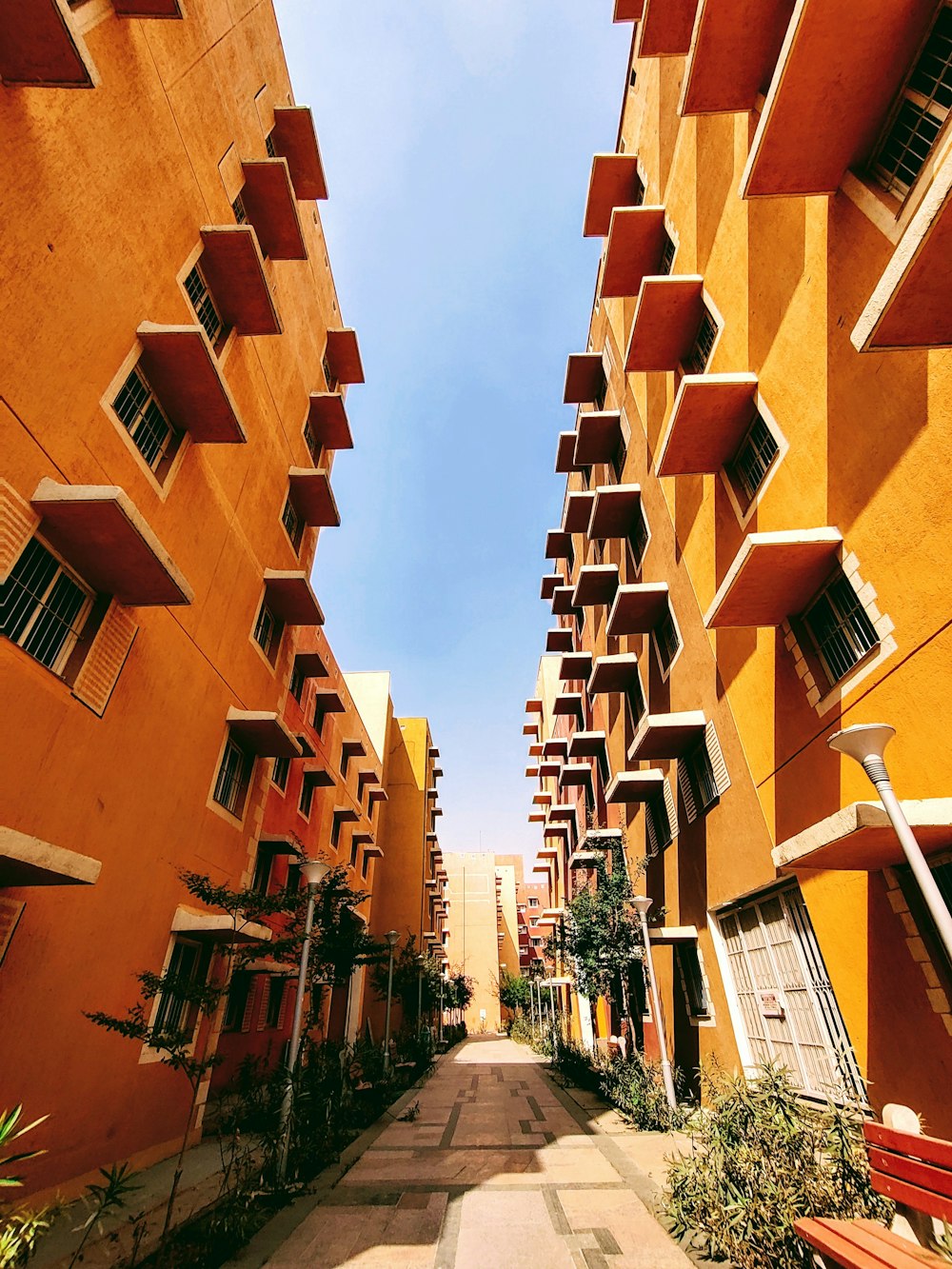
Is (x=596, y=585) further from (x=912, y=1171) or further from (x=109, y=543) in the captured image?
(x=912, y=1171)

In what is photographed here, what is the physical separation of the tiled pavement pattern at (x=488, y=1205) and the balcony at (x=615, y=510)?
12.8m

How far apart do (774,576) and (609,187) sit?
12.5 meters

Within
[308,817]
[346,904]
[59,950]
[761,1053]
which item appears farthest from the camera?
[308,817]

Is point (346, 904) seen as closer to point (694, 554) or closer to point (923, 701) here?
point (694, 554)

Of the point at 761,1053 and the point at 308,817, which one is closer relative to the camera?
the point at 761,1053

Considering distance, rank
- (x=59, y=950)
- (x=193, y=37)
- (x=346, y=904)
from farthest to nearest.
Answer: (x=346, y=904) < (x=193, y=37) < (x=59, y=950)

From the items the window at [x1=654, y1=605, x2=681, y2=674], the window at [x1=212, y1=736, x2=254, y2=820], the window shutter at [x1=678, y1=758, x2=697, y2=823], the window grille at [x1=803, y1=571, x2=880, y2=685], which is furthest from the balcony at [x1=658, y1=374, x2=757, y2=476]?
the window at [x1=212, y1=736, x2=254, y2=820]

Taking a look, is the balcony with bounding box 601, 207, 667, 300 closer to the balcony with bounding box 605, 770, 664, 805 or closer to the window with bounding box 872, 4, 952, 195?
the window with bounding box 872, 4, 952, 195

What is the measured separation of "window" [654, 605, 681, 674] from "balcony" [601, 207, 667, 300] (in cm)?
716

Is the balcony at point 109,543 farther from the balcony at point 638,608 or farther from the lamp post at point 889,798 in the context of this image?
the balcony at point 638,608

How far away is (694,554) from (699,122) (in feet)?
25.1

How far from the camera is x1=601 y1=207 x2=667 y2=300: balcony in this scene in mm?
12672

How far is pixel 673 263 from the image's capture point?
12.4 m

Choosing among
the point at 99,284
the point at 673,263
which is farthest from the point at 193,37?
the point at 673,263
